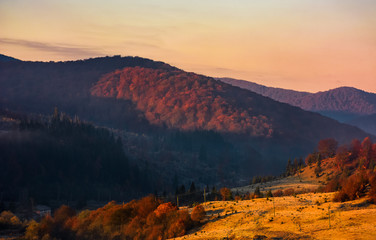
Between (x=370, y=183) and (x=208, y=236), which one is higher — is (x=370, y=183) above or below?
above

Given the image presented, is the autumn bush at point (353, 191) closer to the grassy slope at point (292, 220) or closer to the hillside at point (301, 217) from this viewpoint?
the hillside at point (301, 217)

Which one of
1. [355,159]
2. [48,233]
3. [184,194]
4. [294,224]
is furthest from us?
[355,159]

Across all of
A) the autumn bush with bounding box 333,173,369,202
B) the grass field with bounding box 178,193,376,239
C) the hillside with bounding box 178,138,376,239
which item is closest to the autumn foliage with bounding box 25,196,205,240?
the hillside with bounding box 178,138,376,239

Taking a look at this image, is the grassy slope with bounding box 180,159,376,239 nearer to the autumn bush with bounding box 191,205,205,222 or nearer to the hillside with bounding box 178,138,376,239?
the hillside with bounding box 178,138,376,239

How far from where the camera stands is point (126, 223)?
2781 inches

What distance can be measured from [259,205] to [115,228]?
24.0 meters

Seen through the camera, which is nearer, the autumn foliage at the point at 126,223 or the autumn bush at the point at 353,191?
the autumn bush at the point at 353,191

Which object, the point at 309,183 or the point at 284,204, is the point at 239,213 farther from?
the point at 309,183

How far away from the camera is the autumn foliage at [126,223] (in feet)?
199

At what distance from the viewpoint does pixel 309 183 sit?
127m

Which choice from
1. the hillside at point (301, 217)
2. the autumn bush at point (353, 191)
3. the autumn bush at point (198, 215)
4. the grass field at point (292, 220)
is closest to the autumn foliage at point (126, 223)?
the autumn bush at point (198, 215)

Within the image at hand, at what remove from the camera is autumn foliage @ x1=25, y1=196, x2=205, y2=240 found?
60.6m

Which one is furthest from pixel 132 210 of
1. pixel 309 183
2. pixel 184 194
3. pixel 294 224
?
pixel 309 183

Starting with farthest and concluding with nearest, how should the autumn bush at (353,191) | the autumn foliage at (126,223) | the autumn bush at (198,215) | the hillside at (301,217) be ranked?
1. the autumn foliage at (126,223)
2. the autumn bush at (198,215)
3. the autumn bush at (353,191)
4. the hillside at (301,217)
